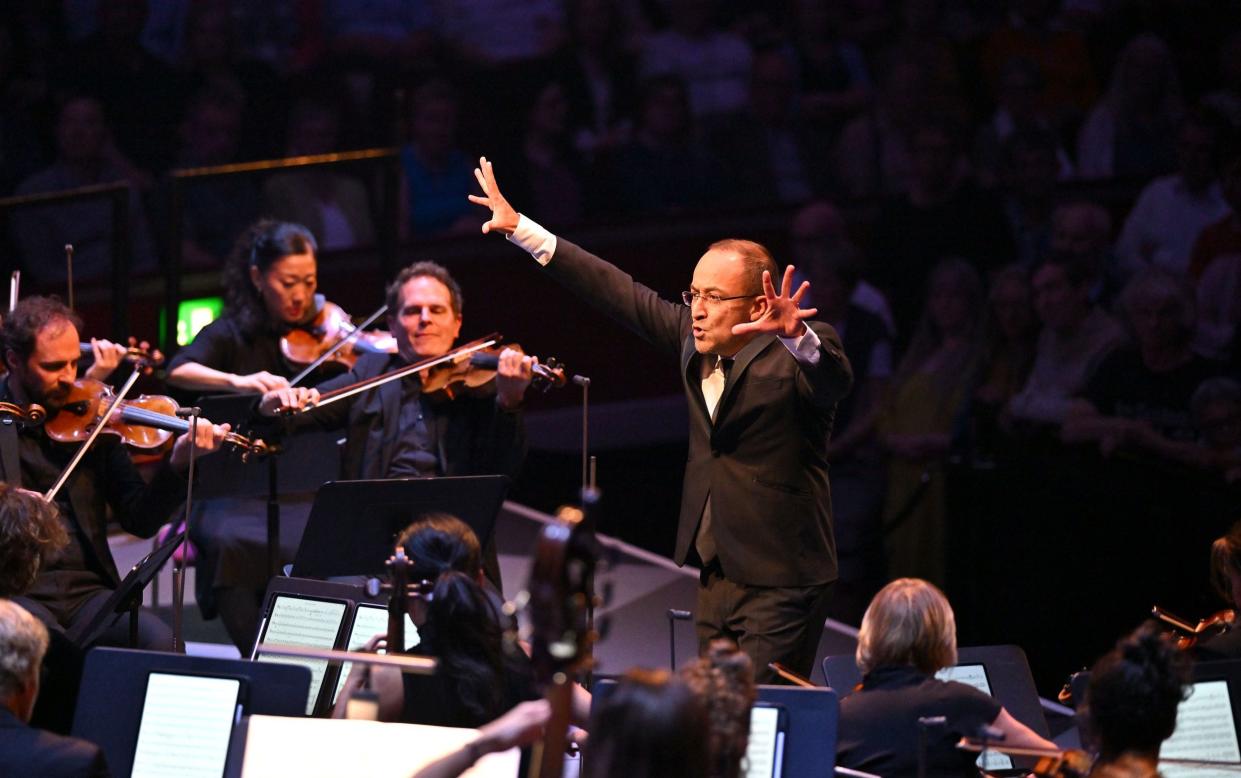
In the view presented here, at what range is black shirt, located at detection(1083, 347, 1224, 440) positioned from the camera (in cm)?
646

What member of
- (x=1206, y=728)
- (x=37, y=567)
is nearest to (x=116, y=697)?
(x=37, y=567)

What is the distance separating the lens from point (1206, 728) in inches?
142

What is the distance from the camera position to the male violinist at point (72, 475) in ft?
15.3

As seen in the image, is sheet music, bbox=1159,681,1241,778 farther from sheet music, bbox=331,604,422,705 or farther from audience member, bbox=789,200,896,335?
audience member, bbox=789,200,896,335

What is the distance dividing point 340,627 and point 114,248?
2656 mm

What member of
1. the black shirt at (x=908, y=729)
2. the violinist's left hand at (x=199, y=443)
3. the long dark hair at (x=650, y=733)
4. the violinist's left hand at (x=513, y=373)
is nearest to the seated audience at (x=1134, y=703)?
the black shirt at (x=908, y=729)

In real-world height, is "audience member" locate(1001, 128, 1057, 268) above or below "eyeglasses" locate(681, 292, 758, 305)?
above

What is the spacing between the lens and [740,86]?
27.7 feet

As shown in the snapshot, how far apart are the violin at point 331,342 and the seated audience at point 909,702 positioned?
2.31 meters

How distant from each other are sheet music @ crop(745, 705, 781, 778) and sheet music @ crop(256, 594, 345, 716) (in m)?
1.31

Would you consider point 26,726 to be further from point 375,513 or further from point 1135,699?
point 1135,699

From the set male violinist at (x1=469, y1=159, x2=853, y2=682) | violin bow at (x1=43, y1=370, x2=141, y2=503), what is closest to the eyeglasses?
male violinist at (x1=469, y1=159, x2=853, y2=682)

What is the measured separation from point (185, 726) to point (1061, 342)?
446cm

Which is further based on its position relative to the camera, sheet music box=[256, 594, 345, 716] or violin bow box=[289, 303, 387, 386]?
violin bow box=[289, 303, 387, 386]
